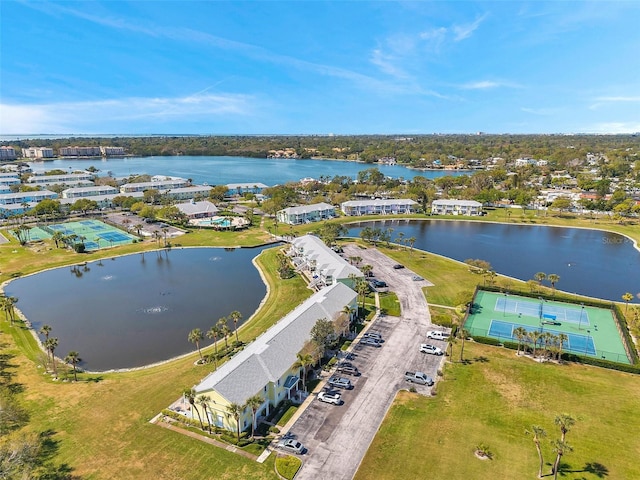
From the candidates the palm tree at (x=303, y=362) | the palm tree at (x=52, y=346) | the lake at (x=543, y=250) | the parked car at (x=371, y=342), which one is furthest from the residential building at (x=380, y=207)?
the palm tree at (x=52, y=346)

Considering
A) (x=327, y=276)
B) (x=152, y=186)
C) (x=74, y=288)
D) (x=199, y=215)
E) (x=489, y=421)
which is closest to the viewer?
(x=489, y=421)

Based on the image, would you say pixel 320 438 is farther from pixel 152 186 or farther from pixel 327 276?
pixel 152 186

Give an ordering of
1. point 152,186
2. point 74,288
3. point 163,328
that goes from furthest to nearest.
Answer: point 152,186
point 74,288
point 163,328

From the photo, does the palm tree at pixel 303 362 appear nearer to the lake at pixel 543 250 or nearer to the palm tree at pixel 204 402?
the palm tree at pixel 204 402

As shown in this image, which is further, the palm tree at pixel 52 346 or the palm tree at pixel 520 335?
the palm tree at pixel 520 335

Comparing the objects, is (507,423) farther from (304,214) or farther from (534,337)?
(304,214)

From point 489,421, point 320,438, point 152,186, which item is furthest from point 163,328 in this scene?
point 152,186
